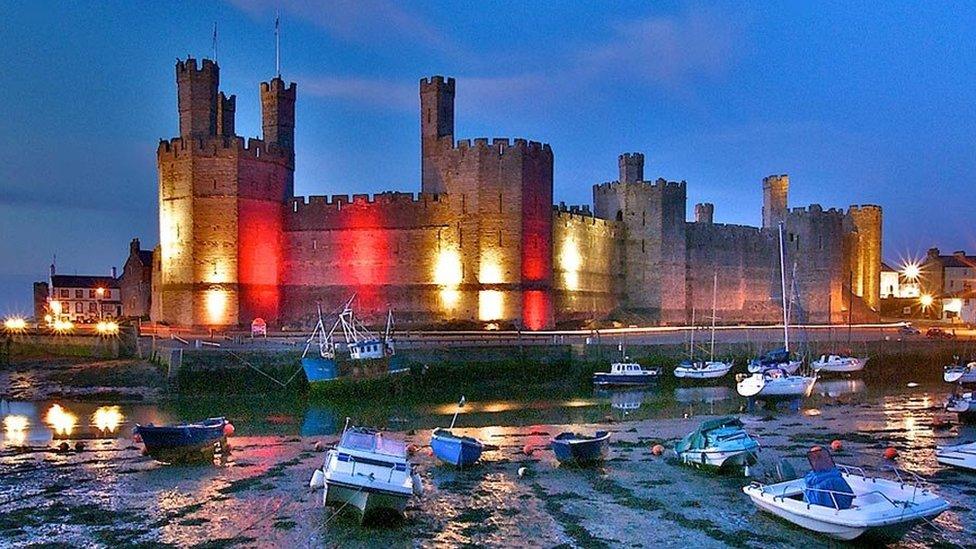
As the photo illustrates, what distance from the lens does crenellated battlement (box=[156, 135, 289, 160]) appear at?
117 ft

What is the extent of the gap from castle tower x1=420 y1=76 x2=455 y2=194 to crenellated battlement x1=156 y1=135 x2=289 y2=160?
7280 millimetres

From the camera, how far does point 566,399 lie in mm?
27547

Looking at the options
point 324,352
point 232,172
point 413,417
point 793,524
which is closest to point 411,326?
point 324,352

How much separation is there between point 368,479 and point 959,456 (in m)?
10.9

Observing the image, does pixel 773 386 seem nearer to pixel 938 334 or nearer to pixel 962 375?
pixel 962 375

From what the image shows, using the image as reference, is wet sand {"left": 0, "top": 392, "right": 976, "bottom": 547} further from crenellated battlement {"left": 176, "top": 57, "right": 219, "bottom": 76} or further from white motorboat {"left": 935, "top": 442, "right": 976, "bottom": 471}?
crenellated battlement {"left": 176, "top": 57, "right": 219, "bottom": 76}

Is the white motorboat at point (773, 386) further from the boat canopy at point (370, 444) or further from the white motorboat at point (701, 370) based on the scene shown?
Answer: the boat canopy at point (370, 444)

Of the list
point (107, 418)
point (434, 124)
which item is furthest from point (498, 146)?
point (107, 418)

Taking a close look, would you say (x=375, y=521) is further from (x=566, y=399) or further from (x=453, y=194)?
(x=453, y=194)

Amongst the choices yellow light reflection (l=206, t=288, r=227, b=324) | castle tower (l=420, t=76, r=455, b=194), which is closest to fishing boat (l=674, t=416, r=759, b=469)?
castle tower (l=420, t=76, r=455, b=194)

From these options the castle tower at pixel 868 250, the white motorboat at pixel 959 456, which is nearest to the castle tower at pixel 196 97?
the white motorboat at pixel 959 456

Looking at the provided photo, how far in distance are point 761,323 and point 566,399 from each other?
23789 millimetres

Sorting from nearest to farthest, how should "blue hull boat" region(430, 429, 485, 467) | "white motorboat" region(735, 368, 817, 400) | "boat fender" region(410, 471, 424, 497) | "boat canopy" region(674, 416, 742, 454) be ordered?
"boat fender" region(410, 471, 424, 497), "blue hull boat" region(430, 429, 485, 467), "boat canopy" region(674, 416, 742, 454), "white motorboat" region(735, 368, 817, 400)

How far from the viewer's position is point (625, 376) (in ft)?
100
